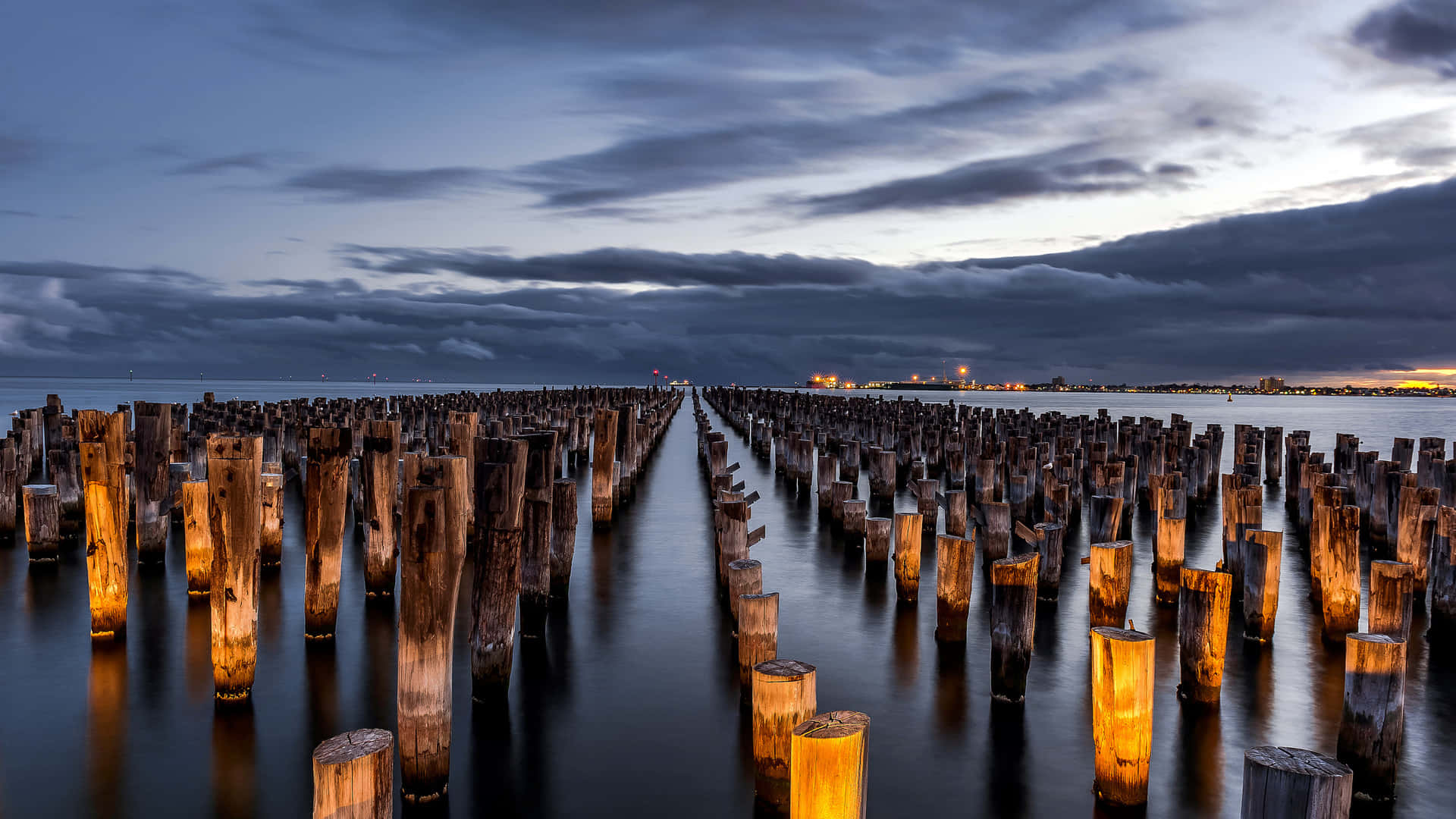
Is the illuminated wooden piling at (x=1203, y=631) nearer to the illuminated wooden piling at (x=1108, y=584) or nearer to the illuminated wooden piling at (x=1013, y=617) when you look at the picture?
the illuminated wooden piling at (x=1108, y=584)

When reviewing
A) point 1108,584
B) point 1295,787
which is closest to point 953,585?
point 1108,584

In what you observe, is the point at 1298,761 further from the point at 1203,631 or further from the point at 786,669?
the point at 1203,631

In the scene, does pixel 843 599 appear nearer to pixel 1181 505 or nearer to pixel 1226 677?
pixel 1226 677

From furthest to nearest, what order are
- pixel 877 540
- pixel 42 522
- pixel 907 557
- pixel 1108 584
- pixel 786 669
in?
pixel 877 540 → pixel 42 522 → pixel 907 557 → pixel 1108 584 → pixel 786 669

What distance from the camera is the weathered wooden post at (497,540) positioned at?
5.79 m

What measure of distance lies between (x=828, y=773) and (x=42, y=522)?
1103 centimetres

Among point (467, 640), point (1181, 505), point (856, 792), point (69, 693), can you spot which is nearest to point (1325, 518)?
point (1181, 505)

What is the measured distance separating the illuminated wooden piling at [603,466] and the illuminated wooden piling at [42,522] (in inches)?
258

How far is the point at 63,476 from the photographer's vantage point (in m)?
12.2

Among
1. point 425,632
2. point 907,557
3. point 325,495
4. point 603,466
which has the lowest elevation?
point 907,557

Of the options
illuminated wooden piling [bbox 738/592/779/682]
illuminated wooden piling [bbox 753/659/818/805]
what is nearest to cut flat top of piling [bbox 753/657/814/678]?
illuminated wooden piling [bbox 753/659/818/805]

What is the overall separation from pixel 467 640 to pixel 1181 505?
9.04m

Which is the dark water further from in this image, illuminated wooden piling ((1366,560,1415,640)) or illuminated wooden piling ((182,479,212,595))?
illuminated wooden piling ((1366,560,1415,640))

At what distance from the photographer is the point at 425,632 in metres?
4.69
